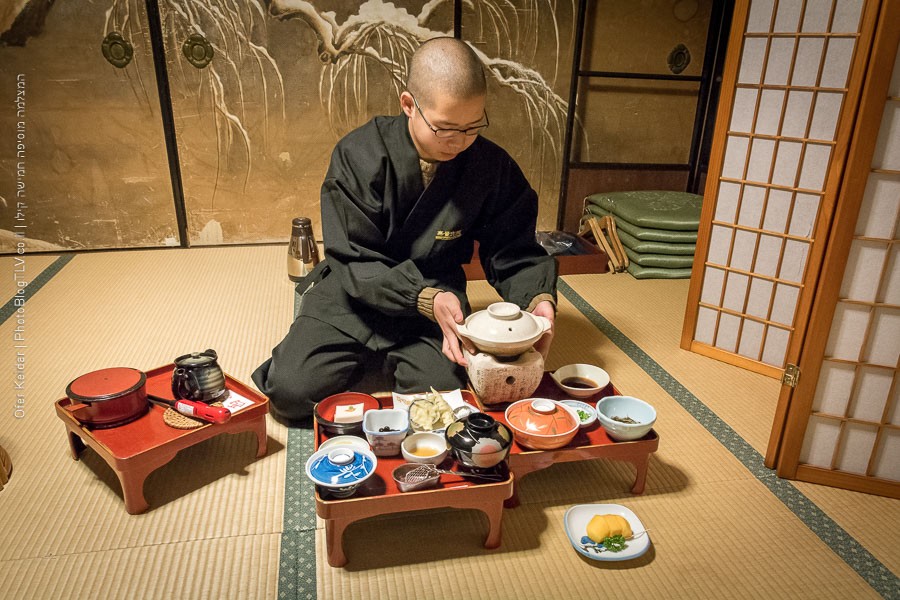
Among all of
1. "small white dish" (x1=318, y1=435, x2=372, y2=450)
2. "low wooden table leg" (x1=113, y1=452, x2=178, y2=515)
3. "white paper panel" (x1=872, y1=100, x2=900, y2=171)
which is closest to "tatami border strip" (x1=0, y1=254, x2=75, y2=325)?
"low wooden table leg" (x1=113, y1=452, x2=178, y2=515)

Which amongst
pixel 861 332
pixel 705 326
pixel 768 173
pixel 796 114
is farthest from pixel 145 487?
pixel 796 114

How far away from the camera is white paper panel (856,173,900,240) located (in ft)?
5.93

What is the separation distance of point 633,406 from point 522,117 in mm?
2854

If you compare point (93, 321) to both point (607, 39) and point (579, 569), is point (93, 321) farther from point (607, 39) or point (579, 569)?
point (607, 39)

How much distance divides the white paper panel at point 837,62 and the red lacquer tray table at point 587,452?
161 centimetres

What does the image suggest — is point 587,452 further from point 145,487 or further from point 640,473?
point 145,487

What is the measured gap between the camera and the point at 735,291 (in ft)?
9.39

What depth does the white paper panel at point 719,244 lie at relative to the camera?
9.32 feet

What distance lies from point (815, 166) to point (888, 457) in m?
1.18

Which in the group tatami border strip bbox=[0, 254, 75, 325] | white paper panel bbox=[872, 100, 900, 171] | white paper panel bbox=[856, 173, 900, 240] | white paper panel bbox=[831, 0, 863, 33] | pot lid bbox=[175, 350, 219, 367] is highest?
white paper panel bbox=[831, 0, 863, 33]

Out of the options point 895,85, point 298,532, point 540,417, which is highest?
point 895,85

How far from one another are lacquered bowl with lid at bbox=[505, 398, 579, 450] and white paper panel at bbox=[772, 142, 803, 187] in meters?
1.53

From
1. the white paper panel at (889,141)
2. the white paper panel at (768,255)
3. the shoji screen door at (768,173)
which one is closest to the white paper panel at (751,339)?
the shoji screen door at (768,173)

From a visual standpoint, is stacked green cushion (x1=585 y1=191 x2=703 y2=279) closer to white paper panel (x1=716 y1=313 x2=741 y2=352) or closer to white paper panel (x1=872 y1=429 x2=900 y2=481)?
white paper panel (x1=716 y1=313 x2=741 y2=352)
